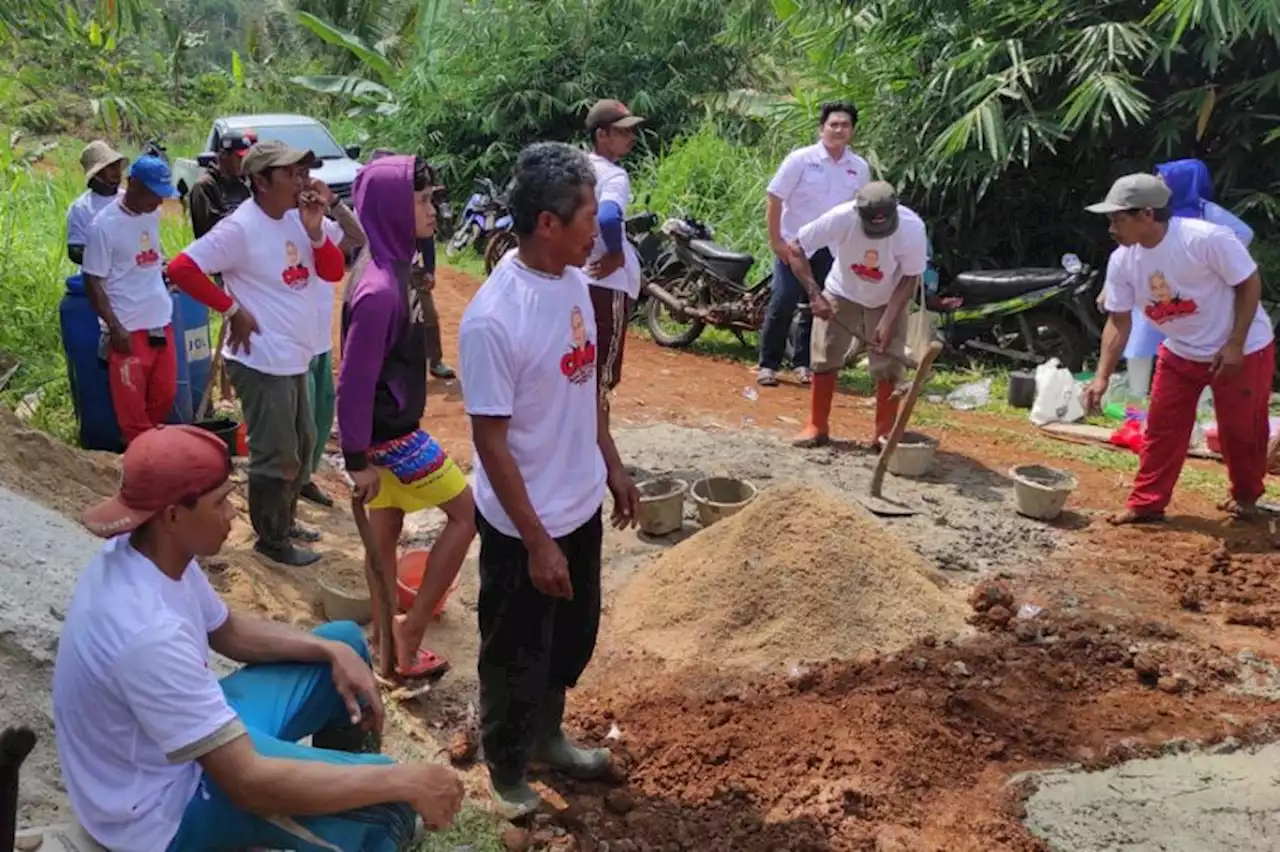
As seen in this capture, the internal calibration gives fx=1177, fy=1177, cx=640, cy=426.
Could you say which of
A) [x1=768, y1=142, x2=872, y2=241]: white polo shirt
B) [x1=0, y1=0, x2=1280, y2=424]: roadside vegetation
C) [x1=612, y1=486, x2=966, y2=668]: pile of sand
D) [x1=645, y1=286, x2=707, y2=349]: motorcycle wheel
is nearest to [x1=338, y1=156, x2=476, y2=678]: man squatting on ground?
[x1=612, y1=486, x2=966, y2=668]: pile of sand

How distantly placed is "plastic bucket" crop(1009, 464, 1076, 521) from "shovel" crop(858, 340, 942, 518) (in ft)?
1.81

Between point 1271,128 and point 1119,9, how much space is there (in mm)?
1459

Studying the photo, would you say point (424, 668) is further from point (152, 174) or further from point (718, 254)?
point (718, 254)

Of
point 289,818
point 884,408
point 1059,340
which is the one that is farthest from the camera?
point 1059,340

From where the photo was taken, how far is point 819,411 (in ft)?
23.2

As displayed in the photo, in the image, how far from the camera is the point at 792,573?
4.59 m

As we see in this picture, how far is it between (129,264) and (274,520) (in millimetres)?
1713

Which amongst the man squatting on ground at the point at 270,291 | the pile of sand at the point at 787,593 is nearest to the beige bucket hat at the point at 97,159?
the man squatting on ground at the point at 270,291

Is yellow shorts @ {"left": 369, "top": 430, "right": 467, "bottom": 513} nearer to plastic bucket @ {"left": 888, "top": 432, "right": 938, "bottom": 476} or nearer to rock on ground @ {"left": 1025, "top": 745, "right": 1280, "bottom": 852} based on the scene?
rock on ground @ {"left": 1025, "top": 745, "right": 1280, "bottom": 852}

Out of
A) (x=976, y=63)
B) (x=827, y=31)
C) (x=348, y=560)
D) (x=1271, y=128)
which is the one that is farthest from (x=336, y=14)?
(x=348, y=560)

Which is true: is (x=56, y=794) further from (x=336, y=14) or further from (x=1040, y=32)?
(x=336, y=14)

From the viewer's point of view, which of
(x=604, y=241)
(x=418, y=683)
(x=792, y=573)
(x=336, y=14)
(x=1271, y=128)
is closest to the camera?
(x=418, y=683)

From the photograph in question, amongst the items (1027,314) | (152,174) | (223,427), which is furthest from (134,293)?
(1027,314)

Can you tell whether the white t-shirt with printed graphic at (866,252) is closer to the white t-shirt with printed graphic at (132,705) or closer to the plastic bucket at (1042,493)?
the plastic bucket at (1042,493)
